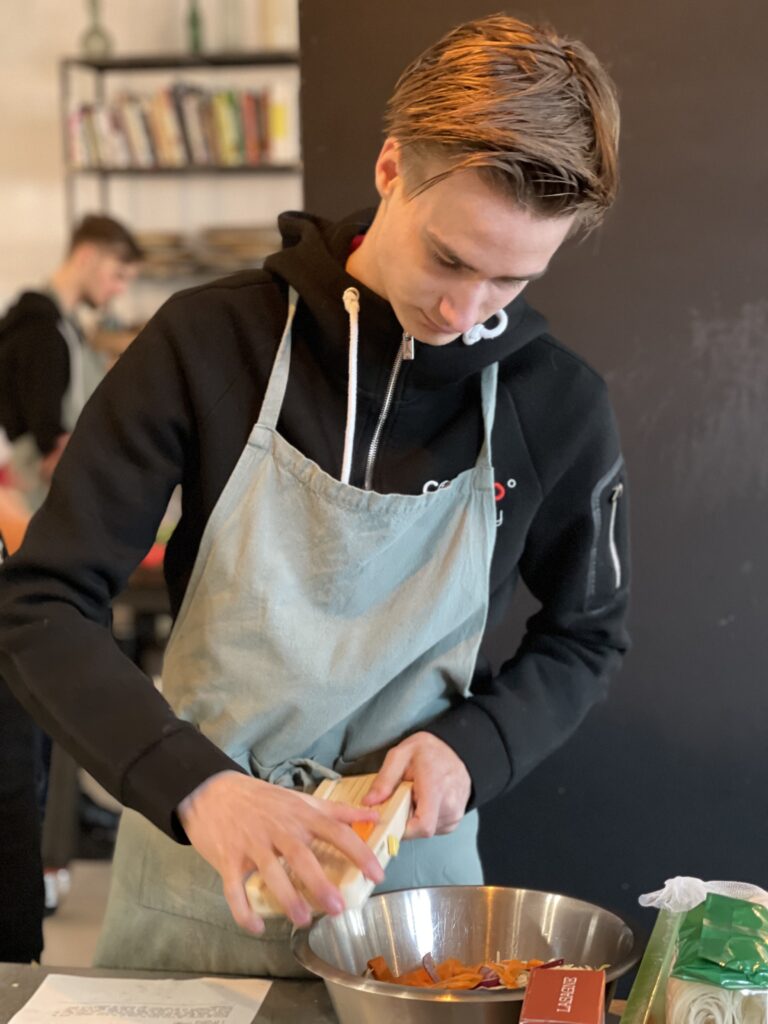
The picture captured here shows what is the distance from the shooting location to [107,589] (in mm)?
1234

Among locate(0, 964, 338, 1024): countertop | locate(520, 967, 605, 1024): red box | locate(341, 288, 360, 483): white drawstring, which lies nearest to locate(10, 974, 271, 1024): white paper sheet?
locate(0, 964, 338, 1024): countertop

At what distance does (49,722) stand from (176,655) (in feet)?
Result: 0.69

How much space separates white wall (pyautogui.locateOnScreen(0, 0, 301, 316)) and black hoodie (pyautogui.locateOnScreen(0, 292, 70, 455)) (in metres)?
2.20

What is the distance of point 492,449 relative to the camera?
1.38 meters

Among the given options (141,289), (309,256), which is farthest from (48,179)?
(309,256)

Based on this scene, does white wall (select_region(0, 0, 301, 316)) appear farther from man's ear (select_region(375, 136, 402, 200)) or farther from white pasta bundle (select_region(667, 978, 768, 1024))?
white pasta bundle (select_region(667, 978, 768, 1024))

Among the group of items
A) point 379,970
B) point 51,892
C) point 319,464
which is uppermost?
point 319,464

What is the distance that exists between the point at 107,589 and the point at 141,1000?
38cm

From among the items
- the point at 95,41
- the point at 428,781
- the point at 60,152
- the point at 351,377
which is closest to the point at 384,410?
the point at 351,377

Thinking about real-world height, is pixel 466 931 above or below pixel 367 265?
below

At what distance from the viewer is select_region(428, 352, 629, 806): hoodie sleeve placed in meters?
1.35

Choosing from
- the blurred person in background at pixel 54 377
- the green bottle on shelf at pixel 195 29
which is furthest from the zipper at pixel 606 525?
the green bottle on shelf at pixel 195 29

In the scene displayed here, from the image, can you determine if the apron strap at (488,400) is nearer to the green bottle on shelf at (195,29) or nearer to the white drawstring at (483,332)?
the white drawstring at (483,332)

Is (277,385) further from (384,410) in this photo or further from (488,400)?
(488,400)
